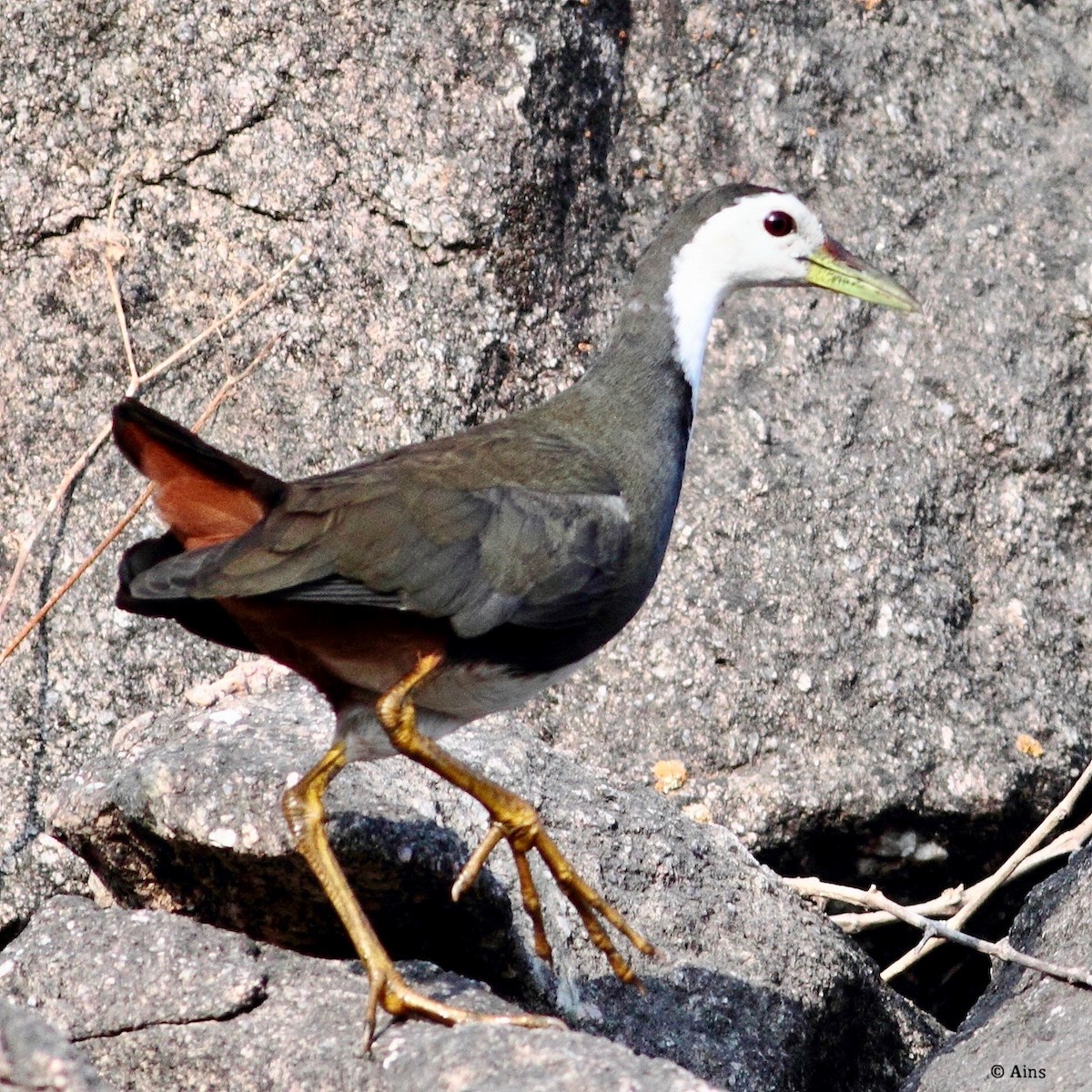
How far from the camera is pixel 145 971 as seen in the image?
3.53 m

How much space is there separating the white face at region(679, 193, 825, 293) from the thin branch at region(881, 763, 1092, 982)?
59.8 inches

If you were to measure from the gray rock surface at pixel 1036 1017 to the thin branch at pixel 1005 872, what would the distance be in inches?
14.1

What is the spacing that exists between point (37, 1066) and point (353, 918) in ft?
3.59

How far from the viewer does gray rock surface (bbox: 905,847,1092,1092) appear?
3.57m

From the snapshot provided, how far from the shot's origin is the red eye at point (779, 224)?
4539 millimetres

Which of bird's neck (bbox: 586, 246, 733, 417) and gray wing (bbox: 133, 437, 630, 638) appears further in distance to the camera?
bird's neck (bbox: 586, 246, 733, 417)

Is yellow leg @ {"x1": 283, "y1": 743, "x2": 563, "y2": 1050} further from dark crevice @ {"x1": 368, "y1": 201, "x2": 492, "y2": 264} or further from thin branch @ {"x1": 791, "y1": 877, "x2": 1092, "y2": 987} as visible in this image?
dark crevice @ {"x1": 368, "y1": 201, "x2": 492, "y2": 264}

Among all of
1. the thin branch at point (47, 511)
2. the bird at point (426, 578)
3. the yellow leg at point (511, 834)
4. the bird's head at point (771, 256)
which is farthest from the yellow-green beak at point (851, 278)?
the thin branch at point (47, 511)

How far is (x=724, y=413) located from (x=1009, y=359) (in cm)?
86

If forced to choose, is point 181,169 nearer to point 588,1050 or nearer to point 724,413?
point 724,413

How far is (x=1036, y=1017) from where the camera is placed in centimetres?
379

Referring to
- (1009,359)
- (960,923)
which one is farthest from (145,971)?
(1009,359)

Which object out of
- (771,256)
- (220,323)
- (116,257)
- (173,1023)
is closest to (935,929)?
(771,256)

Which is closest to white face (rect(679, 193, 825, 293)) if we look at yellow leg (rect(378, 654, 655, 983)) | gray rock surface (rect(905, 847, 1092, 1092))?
yellow leg (rect(378, 654, 655, 983))
